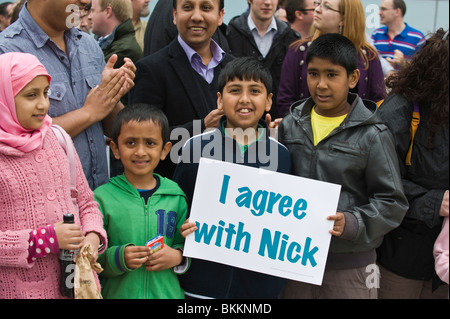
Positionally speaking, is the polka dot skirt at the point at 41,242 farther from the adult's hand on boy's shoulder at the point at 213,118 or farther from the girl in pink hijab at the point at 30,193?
the adult's hand on boy's shoulder at the point at 213,118

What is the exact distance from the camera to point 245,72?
3156 millimetres

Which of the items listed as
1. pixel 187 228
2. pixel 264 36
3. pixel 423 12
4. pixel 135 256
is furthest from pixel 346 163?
pixel 423 12

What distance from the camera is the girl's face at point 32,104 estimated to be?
2605 mm

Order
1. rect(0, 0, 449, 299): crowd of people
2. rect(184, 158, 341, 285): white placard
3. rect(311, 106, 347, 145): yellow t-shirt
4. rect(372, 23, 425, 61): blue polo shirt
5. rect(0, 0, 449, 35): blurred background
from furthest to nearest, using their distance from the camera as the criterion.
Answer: rect(372, 23, 425, 61): blue polo shirt → rect(0, 0, 449, 35): blurred background → rect(311, 106, 347, 145): yellow t-shirt → rect(184, 158, 341, 285): white placard → rect(0, 0, 449, 299): crowd of people

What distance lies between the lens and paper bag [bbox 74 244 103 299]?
2.59 m

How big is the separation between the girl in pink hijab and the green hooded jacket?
0.60 feet

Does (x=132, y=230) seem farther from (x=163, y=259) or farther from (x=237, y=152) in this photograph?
(x=237, y=152)

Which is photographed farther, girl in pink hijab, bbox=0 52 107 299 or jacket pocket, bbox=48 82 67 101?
jacket pocket, bbox=48 82 67 101

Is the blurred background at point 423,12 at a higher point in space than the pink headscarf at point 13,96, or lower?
higher

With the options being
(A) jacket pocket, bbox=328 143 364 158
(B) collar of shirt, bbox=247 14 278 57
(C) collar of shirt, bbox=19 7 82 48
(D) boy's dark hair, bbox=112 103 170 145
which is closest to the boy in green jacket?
(D) boy's dark hair, bbox=112 103 170 145

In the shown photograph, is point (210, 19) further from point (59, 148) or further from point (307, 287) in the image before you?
point (307, 287)

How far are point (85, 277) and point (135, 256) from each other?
276 mm

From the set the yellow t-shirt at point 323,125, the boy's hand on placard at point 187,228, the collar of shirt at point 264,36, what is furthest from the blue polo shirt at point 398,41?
the boy's hand on placard at point 187,228

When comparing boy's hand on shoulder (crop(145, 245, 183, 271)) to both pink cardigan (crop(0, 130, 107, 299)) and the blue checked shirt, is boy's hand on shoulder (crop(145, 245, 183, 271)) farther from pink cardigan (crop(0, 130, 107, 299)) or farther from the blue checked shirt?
the blue checked shirt
